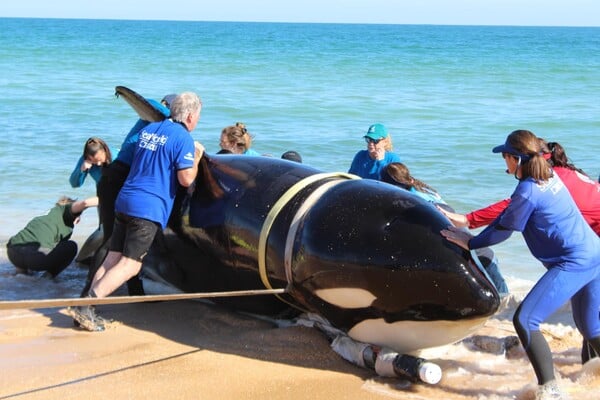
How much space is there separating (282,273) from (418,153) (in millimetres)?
11646

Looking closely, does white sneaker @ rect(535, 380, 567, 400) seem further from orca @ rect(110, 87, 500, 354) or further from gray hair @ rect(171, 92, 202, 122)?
gray hair @ rect(171, 92, 202, 122)

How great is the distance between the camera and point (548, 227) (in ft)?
17.6

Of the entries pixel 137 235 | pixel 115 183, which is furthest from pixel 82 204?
pixel 137 235

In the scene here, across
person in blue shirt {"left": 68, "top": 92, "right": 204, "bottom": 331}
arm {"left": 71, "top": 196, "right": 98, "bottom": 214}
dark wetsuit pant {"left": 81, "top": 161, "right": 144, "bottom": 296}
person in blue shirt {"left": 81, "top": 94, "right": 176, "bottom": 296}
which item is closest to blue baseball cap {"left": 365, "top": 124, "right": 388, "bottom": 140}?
person in blue shirt {"left": 81, "top": 94, "right": 176, "bottom": 296}

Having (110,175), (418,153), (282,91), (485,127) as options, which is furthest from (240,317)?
(282,91)

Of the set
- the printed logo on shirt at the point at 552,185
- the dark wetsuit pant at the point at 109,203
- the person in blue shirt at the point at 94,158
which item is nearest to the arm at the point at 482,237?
the printed logo on shirt at the point at 552,185

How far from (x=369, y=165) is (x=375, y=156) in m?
0.10

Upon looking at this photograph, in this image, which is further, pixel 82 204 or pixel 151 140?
pixel 82 204

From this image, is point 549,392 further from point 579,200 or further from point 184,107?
point 184,107

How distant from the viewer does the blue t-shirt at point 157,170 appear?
6648mm

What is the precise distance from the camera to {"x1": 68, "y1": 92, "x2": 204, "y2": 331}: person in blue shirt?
262 inches

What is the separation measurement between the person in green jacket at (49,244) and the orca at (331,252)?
6.93 feet

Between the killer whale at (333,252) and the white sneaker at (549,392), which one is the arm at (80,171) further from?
the white sneaker at (549,392)

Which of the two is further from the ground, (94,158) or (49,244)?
(94,158)
